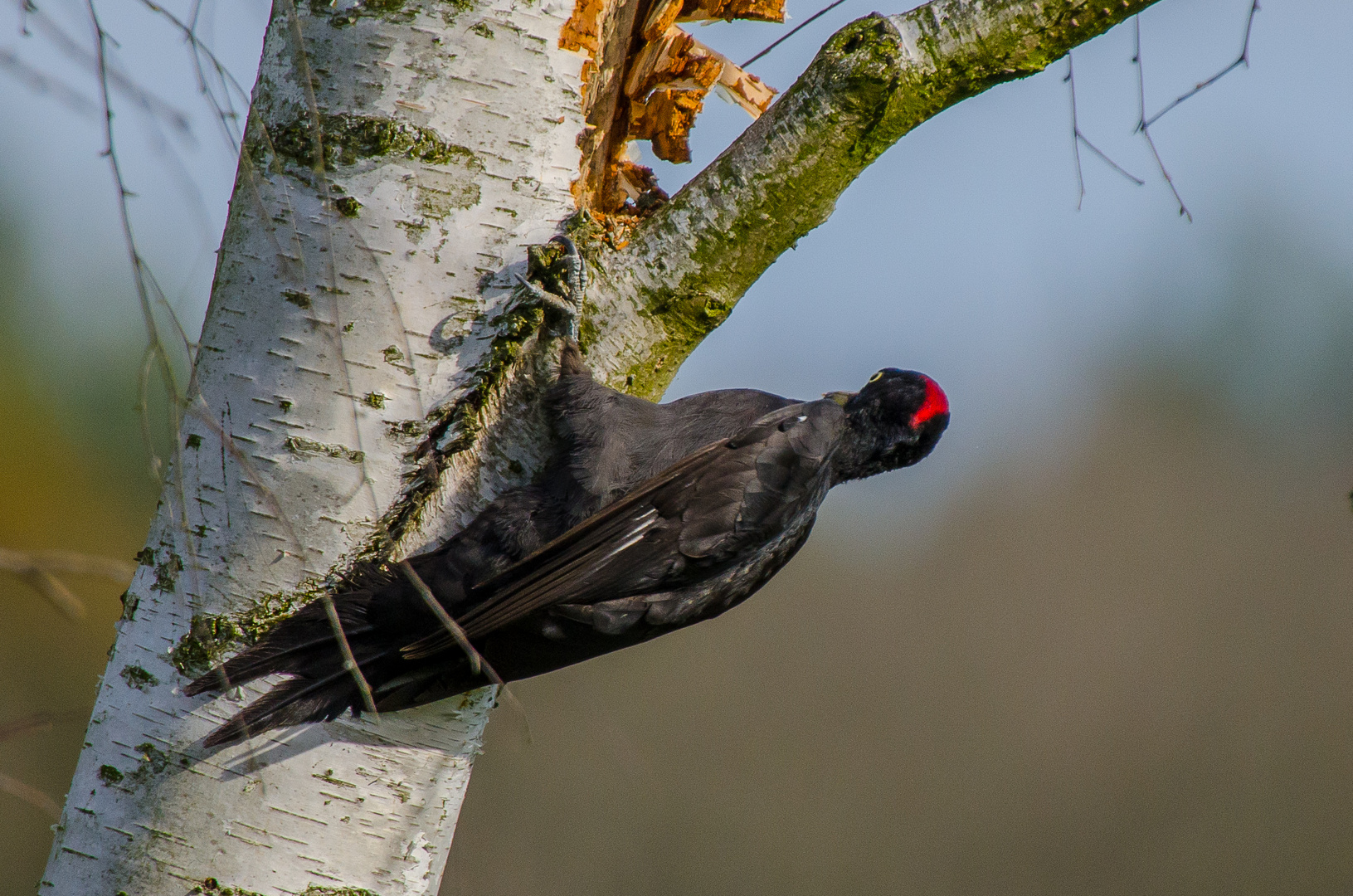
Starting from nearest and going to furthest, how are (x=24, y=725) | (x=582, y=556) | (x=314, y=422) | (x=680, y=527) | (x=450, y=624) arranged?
(x=24, y=725) → (x=450, y=624) → (x=314, y=422) → (x=582, y=556) → (x=680, y=527)

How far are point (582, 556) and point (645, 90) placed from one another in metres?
Result: 1.27

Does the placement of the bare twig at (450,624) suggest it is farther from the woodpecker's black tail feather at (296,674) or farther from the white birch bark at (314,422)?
the white birch bark at (314,422)

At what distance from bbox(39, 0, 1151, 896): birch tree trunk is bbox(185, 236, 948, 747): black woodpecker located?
2.7 inches

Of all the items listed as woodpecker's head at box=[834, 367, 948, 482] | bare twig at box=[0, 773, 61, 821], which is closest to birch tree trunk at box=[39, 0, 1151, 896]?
bare twig at box=[0, 773, 61, 821]

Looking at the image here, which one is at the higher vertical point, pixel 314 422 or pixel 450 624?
A: pixel 314 422

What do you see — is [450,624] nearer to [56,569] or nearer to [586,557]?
[56,569]

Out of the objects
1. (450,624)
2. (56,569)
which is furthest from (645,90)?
(56,569)

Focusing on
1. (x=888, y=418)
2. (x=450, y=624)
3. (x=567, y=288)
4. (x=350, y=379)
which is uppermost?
(x=888, y=418)

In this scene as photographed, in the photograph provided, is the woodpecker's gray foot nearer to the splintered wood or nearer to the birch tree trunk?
the birch tree trunk

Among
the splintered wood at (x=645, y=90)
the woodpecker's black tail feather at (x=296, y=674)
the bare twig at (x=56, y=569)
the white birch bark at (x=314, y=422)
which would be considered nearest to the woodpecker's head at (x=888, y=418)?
the splintered wood at (x=645, y=90)

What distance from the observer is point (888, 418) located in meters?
2.77

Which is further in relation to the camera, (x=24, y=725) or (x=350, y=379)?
(x=350, y=379)

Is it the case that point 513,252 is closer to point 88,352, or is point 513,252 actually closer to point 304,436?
point 304,436

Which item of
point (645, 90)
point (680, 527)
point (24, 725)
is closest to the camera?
point (24, 725)
